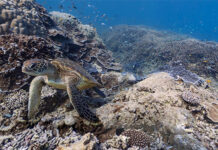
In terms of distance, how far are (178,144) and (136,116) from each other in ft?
2.82

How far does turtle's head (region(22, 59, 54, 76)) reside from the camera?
2.74 m

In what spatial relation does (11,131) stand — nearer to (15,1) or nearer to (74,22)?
(15,1)

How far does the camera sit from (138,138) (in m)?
2.22

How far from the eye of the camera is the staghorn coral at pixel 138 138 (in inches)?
86.4

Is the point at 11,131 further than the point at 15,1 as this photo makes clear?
No

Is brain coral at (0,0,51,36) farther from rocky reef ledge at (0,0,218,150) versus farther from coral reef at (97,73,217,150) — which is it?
coral reef at (97,73,217,150)

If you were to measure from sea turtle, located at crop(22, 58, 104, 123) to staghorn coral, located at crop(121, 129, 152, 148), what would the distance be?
2.34 ft

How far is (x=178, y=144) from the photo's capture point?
2193 millimetres

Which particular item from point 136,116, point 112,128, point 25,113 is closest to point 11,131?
point 25,113

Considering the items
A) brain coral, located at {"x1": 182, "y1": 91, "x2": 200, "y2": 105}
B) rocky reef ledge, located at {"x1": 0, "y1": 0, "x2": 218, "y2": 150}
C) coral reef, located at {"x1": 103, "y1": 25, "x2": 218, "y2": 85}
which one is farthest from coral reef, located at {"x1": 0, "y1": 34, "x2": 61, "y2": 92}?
coral reef, located at {"x1": 103, "y1": 25, "x2": 218, "y2": 85}

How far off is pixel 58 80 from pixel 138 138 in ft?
7.64

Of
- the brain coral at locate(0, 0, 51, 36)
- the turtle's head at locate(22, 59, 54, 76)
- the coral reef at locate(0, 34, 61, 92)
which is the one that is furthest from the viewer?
the brain coral at locate(0, 0, 51, 36)

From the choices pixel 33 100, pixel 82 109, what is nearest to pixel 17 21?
pixel 33 100

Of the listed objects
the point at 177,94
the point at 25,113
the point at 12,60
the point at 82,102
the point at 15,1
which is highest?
the point at 15,1
